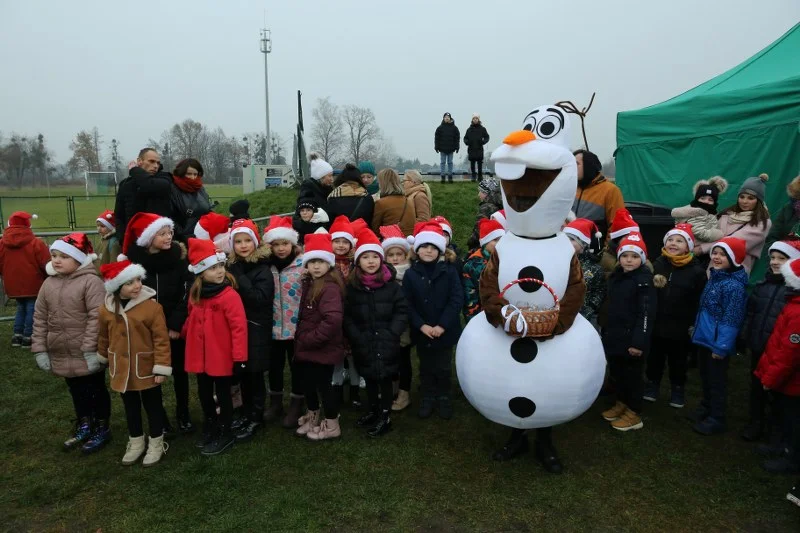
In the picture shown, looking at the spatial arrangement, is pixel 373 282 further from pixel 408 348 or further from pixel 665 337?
pixel 665 337

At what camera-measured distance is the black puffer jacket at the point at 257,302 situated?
403 cm

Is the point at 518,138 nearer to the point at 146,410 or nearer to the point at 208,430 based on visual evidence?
the point at 208,430

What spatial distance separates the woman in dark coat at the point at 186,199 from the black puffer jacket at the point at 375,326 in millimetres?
1977

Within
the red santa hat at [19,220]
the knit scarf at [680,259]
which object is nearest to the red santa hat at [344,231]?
the knit scarf at [680,259]

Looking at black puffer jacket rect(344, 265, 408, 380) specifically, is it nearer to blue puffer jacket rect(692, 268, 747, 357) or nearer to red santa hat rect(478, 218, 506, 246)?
red santa hat rect(478, 218, 506, 246)

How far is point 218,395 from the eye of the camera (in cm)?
397

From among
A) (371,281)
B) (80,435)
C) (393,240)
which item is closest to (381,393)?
(371,281)

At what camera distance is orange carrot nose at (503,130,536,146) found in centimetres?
300

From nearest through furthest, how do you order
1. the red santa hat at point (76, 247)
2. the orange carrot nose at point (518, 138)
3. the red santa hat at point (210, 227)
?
the orange carrot nose at point (518, 138)
the red santa hat at point (76, 247)
the red santa hat at point (210, 227)

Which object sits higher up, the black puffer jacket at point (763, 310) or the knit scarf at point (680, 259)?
the knit scarf at point (680, 259)

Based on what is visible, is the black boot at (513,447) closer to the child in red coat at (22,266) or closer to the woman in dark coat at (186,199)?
the woman in dark coat at (186,199)

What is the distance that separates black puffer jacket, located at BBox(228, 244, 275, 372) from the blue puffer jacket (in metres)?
3.43

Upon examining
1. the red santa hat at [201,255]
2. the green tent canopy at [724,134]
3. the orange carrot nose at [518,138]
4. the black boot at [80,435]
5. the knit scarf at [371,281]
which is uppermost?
the green tent canopy at [724,134]

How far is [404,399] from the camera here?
15.6ft
